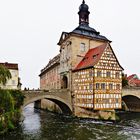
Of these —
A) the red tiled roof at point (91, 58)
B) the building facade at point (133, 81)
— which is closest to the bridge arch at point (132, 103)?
the red tiled roof at point (91, 58)

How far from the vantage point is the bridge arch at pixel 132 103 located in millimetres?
43153

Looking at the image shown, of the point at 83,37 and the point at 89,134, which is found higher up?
the point at 83,37

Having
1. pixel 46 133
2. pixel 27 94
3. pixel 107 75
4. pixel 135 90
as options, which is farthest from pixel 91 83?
pixel 135 90

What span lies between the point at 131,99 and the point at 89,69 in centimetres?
1779

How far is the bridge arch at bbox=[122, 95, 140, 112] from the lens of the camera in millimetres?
43153

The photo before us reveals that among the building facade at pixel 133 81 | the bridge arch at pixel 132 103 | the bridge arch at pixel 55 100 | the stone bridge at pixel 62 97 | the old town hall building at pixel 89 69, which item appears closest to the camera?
the bridge arch at pixel 55 100

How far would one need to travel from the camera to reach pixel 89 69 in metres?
30.4

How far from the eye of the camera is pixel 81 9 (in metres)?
38.1

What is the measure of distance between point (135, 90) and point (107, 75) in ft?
40.8

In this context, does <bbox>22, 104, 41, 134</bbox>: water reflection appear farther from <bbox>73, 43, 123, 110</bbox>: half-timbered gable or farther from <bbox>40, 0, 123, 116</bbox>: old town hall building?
<bbox>73, 43, 123, 110</bbox>: half-timbered gable

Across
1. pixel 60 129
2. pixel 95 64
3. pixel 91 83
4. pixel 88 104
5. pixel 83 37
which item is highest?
pixel 83 37

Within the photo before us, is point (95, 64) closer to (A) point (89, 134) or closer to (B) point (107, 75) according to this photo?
(B) point (107, 75)

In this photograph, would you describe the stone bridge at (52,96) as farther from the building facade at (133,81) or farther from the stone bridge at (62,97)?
the building facade at (133,81)

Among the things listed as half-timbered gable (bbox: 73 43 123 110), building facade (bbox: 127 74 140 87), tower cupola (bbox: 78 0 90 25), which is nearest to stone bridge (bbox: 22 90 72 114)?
half-timbered gable (bbox: 73 43 123 110)
